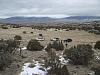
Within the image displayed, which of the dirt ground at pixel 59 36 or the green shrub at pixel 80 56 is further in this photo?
the dirt ground at pixel 59 36

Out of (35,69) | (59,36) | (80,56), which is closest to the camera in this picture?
(35,69)

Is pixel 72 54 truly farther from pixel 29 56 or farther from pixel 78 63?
pixel 29 56

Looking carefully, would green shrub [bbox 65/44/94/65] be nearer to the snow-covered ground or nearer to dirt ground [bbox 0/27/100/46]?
the snow-covered ground

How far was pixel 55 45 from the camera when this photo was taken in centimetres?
2475

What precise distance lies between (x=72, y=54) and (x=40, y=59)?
2.64 meters

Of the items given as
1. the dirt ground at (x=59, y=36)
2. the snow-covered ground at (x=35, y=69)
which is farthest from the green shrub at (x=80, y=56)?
the dirt ground at (x=59, y=36)

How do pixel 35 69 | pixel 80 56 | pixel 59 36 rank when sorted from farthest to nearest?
pixel 59 36 < pixel 80 56 < pixel 35 69

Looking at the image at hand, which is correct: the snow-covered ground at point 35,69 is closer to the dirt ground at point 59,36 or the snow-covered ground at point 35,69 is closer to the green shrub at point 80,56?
the green shrub at point 80,56

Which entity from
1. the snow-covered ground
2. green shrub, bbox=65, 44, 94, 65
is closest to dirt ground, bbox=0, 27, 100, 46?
green shrub, bbox=65, 44, 94, 65

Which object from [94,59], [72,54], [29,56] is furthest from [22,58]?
[94,59]

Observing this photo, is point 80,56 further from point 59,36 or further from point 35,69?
point 59,36

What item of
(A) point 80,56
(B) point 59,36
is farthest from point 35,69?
(B) point 59,36

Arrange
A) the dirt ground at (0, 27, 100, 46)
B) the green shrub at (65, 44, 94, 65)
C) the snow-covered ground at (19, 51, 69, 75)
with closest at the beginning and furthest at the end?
the snow-covered ground at (19, 51, 69, 75) → the green shrub at (65, 44, 94, 65) → the dirt ground at (0, 27, 100, 46)

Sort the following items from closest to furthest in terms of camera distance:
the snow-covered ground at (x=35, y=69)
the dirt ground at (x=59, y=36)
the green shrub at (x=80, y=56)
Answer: the snow-covered ground at (x=35, y=69) < the green shrub at (x=80, y=56) < the dirt ground at (x=59, y=36)
